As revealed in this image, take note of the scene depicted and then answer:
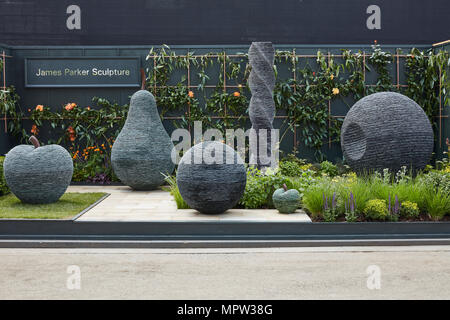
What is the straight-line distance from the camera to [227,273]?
5.13m

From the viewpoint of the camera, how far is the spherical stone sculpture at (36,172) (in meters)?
7.97

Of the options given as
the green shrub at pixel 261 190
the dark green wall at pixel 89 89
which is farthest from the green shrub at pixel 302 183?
the dark green wall at pixel 89 89

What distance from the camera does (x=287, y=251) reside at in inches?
241

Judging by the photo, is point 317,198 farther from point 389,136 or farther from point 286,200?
point 389,136

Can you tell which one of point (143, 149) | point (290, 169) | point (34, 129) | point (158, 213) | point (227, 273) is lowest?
point (227, 273)

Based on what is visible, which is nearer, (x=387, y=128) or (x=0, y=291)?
(x=0, y=291)

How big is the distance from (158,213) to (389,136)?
3.89m

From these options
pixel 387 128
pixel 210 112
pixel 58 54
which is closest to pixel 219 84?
pixel 210 112

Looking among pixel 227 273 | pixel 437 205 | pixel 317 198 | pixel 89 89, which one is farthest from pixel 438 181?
pixel 89 89

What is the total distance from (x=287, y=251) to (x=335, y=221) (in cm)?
119

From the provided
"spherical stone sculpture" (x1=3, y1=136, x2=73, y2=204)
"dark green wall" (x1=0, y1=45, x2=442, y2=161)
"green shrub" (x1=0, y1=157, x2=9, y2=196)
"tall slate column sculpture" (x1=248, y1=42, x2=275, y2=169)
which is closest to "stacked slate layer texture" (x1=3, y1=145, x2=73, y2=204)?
"spherical stone sculpture" (x1=3, y1=136, x2=73, y2=204)

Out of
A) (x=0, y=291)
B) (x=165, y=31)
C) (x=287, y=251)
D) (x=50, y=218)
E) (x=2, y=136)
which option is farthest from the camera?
(x=165, y=31)

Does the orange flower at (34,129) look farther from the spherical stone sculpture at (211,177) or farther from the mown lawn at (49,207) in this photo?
the spherical stone sculpture at (211,177)

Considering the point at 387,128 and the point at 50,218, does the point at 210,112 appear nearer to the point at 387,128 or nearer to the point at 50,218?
the point at 387,128
